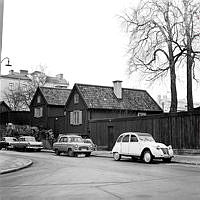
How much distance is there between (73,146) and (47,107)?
24153mm

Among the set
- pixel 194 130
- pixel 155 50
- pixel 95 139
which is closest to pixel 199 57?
pixel 155 50

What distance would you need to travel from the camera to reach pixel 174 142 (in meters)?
26.6

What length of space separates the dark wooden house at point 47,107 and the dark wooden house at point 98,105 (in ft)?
16.1

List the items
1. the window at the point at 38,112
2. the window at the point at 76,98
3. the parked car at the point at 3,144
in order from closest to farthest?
the parked car at the point at 3,144 < the window at the point at 76,98 < the window at the point at 38,112

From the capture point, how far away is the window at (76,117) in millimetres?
41875

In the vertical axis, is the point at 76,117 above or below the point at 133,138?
above

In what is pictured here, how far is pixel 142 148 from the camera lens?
2066cm

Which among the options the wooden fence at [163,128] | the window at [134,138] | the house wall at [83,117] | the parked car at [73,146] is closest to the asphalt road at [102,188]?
the window at [134,138]

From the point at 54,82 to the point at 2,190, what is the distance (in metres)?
82.4

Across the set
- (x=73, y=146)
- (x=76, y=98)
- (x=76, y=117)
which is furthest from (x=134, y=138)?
(x=76, y=98)

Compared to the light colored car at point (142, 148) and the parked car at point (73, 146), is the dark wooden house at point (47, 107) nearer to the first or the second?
the parked car at point (73, 146)

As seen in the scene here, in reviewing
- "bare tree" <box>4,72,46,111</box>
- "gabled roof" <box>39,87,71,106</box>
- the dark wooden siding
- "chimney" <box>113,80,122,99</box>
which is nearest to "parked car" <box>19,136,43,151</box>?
"chimney" <box>113,80,122,99</box>

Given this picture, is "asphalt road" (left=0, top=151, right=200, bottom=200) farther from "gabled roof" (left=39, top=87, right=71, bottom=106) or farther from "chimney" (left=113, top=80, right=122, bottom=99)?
"gabled roof" (left=39, top=87, right=71, bottom=106)

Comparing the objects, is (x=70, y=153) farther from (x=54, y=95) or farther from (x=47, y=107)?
(x=54, y=95)
